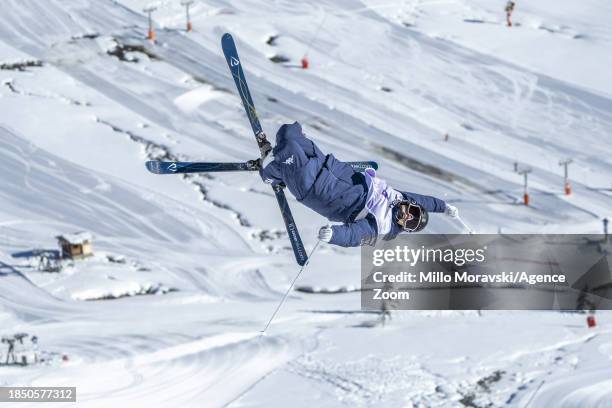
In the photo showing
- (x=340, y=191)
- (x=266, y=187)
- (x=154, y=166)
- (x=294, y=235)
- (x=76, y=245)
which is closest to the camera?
(x=340, y=191)

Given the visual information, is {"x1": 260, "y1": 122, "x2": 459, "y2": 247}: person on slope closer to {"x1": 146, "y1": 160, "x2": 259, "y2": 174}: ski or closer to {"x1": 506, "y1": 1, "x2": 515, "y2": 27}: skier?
{"x1": 146, "y1": 160, "x2": 259, "y2": 174}: ski

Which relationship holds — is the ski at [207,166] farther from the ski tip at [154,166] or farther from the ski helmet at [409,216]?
the ski helmet at [409,216]

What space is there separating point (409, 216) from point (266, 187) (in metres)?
16.3

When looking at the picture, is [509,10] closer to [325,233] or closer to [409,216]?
[409,216]

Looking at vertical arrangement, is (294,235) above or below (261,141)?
Answer: below

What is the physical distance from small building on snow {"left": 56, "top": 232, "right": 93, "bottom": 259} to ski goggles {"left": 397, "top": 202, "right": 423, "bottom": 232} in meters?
14.5

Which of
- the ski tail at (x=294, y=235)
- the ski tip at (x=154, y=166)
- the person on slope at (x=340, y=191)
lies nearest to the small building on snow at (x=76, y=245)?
the ski tip at (x=154, y=166)

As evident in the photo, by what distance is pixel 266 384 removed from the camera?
76.2ft

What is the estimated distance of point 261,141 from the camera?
14812 millimetres

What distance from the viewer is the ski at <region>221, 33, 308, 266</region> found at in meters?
14.9

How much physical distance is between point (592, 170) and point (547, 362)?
1013cm

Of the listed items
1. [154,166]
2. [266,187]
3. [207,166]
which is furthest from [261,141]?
[266,187]

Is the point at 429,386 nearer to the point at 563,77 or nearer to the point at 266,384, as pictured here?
the point at 266,384

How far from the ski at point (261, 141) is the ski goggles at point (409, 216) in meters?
1.54
